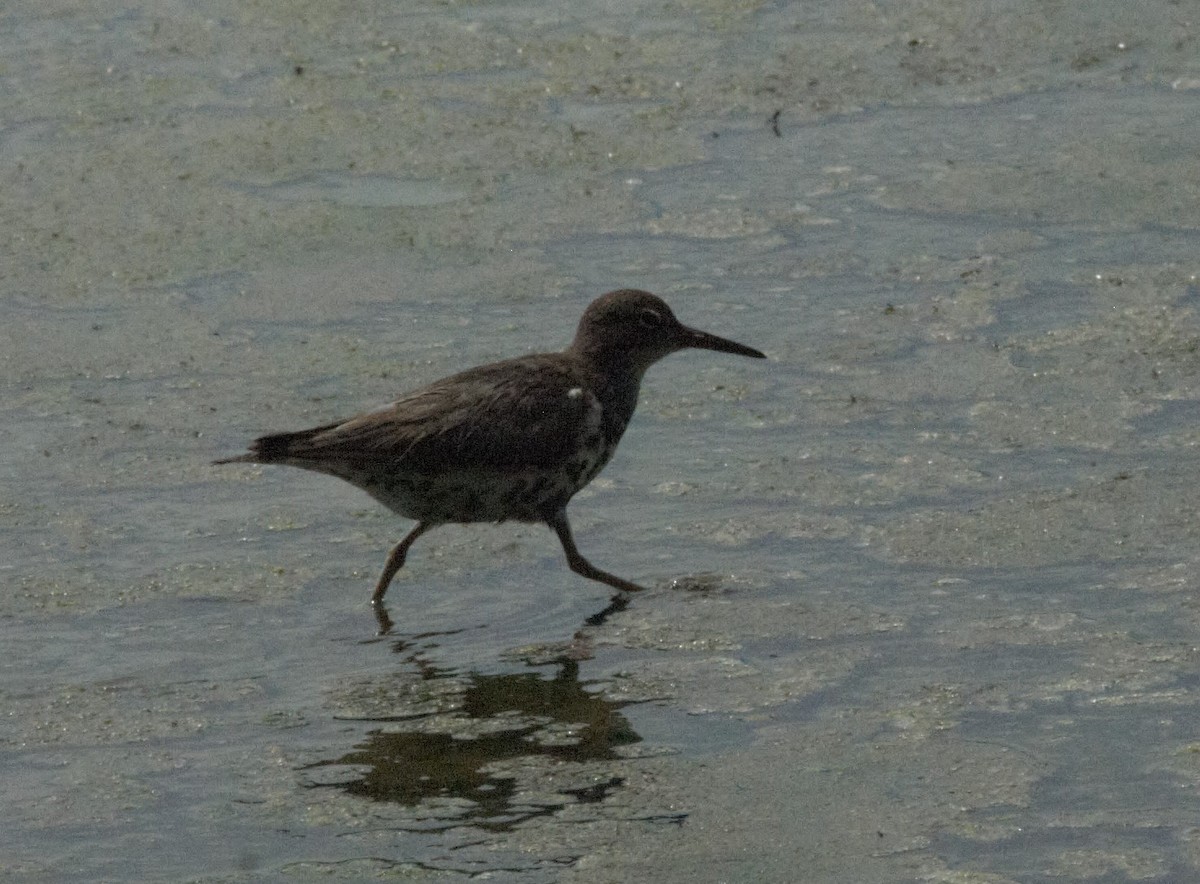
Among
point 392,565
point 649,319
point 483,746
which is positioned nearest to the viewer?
point 483,746

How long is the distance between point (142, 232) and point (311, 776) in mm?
4791

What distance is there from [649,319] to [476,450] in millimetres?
1022

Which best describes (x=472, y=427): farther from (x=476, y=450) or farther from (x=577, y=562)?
(x=577, y=562)

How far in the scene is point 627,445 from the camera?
337 inches

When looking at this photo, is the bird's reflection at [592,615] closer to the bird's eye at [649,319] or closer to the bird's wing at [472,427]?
the bird's wing at [472,427]

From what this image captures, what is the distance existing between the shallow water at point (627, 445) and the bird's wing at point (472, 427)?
1.48 ft

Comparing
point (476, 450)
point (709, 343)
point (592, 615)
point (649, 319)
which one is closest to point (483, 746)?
point (592, 615)

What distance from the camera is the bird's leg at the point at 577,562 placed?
7438 mm

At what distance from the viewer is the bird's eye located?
8195 mm

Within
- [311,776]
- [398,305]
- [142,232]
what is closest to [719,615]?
[311,776]

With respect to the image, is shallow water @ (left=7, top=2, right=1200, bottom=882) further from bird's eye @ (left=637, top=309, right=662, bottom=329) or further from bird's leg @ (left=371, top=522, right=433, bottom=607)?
bird's eye @ (left=637, top=309, right=662, bottom=329)

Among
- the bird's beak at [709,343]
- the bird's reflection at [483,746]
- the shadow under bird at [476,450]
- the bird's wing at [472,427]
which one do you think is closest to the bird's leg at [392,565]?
the shadow under bird at [476,450]

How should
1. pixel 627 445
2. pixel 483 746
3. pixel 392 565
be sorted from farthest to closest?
pixel 627 445 < pixel 392 565 < pixel 483 746

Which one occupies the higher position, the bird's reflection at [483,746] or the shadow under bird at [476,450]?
the shadow under bird at [476,450]
